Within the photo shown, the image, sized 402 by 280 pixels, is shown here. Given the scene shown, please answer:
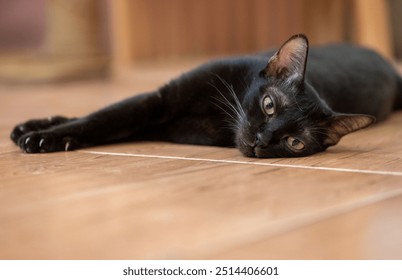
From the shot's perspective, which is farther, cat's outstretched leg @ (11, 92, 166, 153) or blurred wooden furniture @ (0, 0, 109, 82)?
blurred wooden furniture @ (0, 0, 109, 82)

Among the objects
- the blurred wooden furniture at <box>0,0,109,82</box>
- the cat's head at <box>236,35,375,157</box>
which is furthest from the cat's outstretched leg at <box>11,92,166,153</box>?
the blurred wooden furniture at <box>0,0,109,82</box>

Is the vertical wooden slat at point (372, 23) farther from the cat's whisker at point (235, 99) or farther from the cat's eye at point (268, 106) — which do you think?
the cat's eye at point (268, 106)

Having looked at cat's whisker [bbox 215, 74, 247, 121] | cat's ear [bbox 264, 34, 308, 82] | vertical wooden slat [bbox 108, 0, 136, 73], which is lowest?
vertical wooden slat [bbox 108, 0, 136, 73]

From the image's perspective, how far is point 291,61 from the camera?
66.0 inches

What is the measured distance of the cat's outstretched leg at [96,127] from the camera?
1706 millimetres

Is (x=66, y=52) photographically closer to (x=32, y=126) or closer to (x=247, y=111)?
(x=32, y=126)

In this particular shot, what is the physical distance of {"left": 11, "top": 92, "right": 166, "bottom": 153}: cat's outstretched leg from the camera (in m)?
1.71

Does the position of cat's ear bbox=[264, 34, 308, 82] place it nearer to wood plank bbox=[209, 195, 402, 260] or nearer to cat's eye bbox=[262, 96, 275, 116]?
cat's eye bbox=[262, 96, 275, 116]

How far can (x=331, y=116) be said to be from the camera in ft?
5.33

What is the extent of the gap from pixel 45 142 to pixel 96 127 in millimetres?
147

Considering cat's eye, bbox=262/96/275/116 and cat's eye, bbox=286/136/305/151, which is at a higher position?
cat's eye, bbox=262/96/275/116

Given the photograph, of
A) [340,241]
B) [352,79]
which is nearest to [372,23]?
[352,79]

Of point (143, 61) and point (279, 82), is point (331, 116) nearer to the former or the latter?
point (279, 82)
